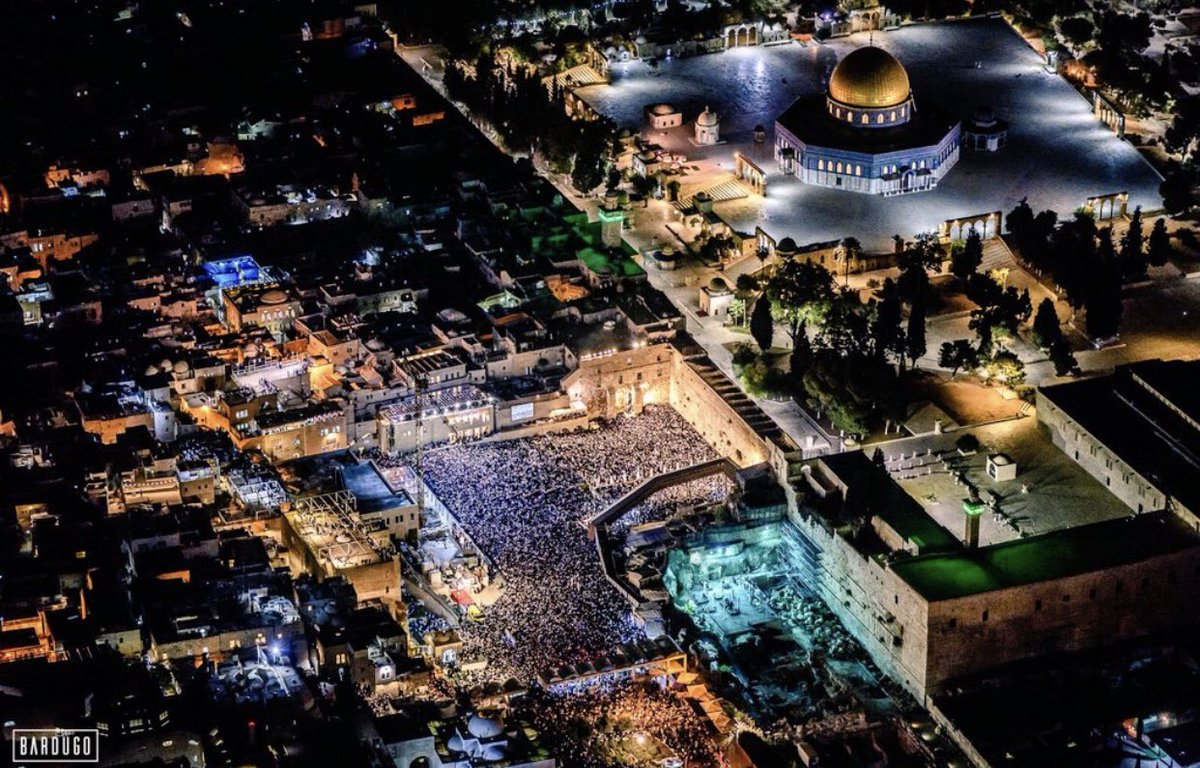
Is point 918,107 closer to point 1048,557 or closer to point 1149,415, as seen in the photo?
point 1149,415

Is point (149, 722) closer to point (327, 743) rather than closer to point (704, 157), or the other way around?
point (327, 743)

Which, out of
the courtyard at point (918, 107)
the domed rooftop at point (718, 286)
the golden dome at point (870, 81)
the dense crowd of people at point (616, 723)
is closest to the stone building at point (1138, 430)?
the domed rooftop at point (718, 286)

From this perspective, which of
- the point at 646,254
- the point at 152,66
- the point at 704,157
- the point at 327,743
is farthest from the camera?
the point at 152,66

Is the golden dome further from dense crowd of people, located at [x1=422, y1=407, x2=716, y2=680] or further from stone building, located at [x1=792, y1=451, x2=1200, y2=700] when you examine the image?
stone building, located at [x1=792, y1=451, x2=1200, y2=700]

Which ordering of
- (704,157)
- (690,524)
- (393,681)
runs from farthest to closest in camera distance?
(704,157), (690,524), (393,681)

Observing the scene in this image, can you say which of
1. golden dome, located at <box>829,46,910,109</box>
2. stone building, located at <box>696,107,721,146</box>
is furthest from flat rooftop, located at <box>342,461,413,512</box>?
golden dome, located at <box>829,46,910,109</box>

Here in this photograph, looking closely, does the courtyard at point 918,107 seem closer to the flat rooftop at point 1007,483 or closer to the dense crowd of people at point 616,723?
the flat rooftop at point 1007,483

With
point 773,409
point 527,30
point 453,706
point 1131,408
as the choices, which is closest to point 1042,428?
point 1131,408
